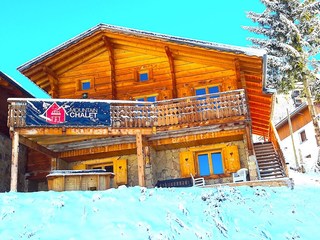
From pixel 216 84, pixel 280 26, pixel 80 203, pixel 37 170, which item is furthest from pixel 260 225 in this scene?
pixel 280 26

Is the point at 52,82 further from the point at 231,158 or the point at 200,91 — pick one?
the point at 231,158

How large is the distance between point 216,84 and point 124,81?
461 cm

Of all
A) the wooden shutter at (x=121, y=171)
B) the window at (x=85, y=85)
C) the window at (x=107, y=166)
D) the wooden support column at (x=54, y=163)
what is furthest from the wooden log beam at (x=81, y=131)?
the window at (x=85, y=85)

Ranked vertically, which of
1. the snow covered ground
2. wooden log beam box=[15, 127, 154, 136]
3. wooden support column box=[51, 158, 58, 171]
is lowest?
the snow covered ground

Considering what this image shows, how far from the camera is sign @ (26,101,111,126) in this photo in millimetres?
16422

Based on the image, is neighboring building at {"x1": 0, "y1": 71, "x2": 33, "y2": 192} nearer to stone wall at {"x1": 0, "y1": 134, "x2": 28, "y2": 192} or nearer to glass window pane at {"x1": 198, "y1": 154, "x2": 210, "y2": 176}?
stone wall at {"x1": 0, "y1": 134, "x2": 28, "y2": 192}

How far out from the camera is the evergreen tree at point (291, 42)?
2583cm

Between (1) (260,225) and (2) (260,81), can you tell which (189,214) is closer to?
(1) (260,225)

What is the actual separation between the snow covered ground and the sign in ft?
13.6

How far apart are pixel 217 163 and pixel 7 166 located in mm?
10653

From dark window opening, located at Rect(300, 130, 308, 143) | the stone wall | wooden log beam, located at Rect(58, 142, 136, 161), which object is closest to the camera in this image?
wooden log beam, located at Rect(58, 142, 136, 161)

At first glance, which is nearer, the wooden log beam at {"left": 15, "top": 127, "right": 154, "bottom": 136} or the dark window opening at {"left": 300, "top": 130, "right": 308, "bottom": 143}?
the wooden log beam at {"left": 15, "top": 127, "right": 154, "bottom": 136}

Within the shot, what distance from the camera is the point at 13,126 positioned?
16203mm

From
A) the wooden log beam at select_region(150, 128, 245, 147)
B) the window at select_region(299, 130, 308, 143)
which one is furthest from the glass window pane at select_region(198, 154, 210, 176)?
the window at select_region(299, 130, 308, 143)
